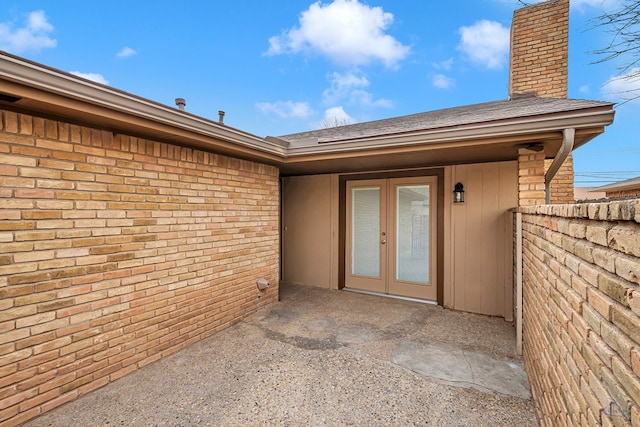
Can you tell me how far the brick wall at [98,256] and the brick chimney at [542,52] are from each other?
608cm

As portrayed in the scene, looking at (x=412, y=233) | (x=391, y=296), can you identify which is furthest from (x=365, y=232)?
(x=391, y=296)

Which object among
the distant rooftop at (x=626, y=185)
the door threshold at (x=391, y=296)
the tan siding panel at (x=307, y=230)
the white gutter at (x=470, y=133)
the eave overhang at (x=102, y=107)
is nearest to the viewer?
the eave overhang at (x=102, y=107)

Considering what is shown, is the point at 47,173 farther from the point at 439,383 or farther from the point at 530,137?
the point at 530,137

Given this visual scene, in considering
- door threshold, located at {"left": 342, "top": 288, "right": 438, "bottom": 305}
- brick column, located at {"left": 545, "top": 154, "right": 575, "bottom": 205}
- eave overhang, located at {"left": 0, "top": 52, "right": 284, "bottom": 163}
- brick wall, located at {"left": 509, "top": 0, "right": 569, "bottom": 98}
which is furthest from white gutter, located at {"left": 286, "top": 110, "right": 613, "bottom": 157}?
brick wall, located at {"left": 509, "top": 0, "right": 569, "bottom": 98}

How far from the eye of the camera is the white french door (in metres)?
5.14

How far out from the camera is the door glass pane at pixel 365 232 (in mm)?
5635

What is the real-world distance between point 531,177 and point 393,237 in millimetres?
2462

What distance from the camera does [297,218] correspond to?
255 inches

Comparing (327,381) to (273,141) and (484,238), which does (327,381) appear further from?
(484,238)

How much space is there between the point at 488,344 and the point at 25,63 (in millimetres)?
5123

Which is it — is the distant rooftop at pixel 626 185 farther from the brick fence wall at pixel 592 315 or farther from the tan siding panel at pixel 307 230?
the brick fence wall at pixel 592 315

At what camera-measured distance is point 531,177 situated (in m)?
3.48

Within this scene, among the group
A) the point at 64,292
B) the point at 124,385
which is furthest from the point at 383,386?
the point at 64,292

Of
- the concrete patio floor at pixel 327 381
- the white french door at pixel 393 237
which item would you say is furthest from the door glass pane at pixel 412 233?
the concrete patio floor at pixel 327 381
